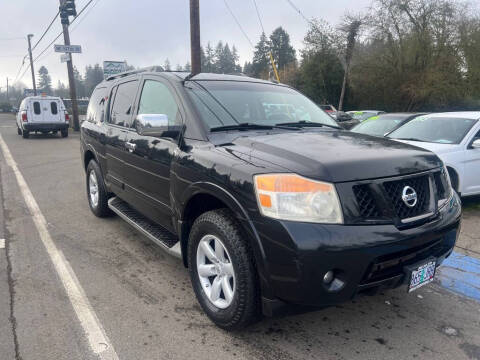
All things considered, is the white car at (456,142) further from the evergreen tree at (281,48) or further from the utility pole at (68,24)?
the evergreen tree at (281,48)

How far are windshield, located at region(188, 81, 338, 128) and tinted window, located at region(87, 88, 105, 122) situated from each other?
2.21 metres

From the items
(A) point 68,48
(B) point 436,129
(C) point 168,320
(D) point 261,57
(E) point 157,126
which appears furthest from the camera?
(D) point 261,57

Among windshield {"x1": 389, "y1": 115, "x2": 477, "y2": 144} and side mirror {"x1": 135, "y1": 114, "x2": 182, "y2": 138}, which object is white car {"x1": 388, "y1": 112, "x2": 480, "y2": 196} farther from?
side mirror {"x1": 135, "y1": 114, "x2": 182, "y2": 138}

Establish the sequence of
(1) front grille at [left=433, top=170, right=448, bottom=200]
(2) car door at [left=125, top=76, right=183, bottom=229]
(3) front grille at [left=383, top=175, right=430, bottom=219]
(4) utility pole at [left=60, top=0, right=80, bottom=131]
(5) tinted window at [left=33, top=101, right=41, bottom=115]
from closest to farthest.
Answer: (3) front grille at [left=383, top=175, right=430, bottom=219] < (1) front grille at [left=433, top=170, right=448, bottom=200] < (2) car door at [left=125, top=76, right=183, bottom=229] < (4) utility pole at [left=60, top=0, right=80, bottom=131] < (5) tinted window at [left=33, top=101, right=41, bottom=115]

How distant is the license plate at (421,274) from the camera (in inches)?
93.6

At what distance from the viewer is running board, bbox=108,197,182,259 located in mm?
3237

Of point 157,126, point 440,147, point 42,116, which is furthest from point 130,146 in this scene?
point 42,116

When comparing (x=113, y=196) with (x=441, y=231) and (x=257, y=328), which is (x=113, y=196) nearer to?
(x=257, y=328)

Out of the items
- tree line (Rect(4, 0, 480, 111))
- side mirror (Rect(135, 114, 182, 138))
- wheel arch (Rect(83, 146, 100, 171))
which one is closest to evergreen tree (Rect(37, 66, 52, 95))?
tree line (Rect(4, 0, 480, 111))

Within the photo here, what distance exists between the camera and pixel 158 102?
361 cm

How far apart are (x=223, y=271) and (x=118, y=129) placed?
2.43m

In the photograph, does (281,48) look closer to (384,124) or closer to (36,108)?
(36,108)

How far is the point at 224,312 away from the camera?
260cm

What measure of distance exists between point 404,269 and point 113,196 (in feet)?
12.6
